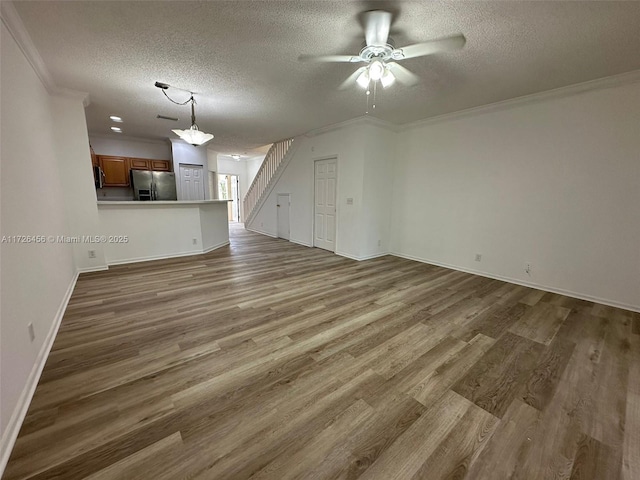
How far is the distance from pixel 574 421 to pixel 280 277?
10.6 ft

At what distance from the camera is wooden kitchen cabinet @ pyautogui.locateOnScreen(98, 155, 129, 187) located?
6.02m

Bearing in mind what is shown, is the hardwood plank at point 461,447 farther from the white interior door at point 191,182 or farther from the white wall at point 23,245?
the white interior door at point 191,182

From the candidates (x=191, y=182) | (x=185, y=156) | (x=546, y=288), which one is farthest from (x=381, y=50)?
(x=191, y=182)

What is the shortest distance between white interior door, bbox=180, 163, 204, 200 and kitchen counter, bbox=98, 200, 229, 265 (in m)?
2.07

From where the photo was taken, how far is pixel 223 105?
3.94m

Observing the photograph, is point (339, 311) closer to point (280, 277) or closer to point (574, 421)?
point (280, 277)

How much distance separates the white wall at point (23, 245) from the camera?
4.58ft

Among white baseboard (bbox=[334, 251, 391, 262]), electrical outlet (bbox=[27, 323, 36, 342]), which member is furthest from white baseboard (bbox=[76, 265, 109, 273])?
white baseboard (bbox=[334, 251, 391, 262])

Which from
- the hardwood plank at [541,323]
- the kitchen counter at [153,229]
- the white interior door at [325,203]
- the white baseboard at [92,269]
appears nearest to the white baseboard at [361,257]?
the white interior door at [325,203]

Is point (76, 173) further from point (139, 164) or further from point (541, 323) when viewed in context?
point (541, 323)

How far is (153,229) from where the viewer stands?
4.60 meters

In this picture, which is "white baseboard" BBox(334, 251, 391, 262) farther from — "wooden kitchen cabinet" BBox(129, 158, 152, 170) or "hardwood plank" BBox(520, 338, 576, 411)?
"wooden kitchen cabinet" BBox(129, 158, 152, 170)

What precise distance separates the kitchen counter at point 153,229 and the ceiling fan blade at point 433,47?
4231 millimetres

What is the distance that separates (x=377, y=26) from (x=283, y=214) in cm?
534
